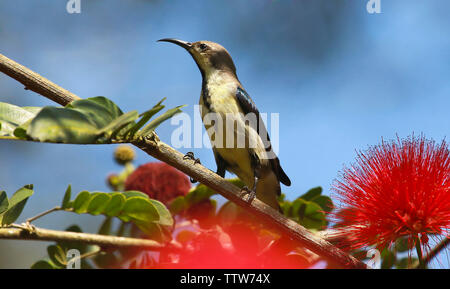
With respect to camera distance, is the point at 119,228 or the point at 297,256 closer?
the point at 297,256

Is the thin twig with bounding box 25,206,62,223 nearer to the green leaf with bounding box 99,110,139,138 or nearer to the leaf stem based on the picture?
the green leaf with bounding box 99,110,139,138

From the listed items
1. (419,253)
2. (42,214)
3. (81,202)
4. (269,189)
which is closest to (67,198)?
(81,202)

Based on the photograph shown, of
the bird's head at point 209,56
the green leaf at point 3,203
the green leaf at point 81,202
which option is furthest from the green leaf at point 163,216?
the bird's head at point 209,56

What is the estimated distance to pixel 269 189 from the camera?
92.0 inches

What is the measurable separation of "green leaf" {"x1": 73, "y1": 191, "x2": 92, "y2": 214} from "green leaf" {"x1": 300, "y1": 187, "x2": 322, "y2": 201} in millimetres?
987

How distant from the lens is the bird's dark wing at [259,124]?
2.39 m

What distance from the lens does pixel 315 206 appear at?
194 cm

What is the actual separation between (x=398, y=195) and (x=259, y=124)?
1050 mm
